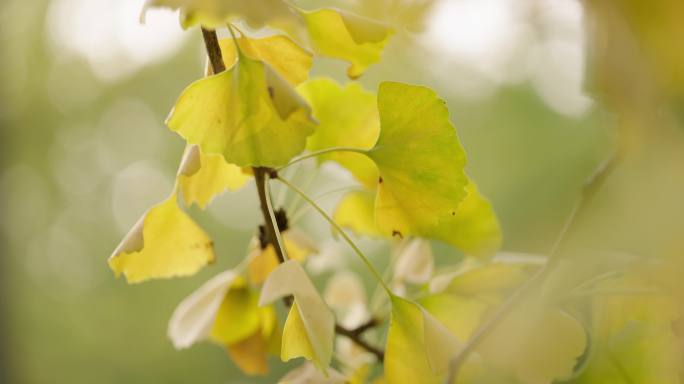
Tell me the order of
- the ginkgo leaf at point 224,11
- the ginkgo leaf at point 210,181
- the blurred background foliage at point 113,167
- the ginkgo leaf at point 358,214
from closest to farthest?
1. the ginkgo leaf at point 224,11
2. the ginkgo leaf at point 210,181
3. the ginkgo leaf at point 358,214
4. the blurred background foliage at point 113,167

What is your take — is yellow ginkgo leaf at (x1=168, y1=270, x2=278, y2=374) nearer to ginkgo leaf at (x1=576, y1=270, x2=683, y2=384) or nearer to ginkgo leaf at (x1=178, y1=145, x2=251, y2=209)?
ginkgo leaf at (x1=178, y1=145, x2=251, y2=209)

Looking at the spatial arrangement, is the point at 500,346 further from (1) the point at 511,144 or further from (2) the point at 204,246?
(1) the point at 511,144

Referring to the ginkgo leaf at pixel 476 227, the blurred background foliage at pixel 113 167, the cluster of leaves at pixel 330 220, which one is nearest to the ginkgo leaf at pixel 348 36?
the cluster of leaves at pixel 330 220

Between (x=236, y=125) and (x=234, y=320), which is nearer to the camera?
(x=236, y=125)

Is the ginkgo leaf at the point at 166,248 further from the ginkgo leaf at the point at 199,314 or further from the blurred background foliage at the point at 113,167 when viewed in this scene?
the blurred background foliage at the point at 113,167

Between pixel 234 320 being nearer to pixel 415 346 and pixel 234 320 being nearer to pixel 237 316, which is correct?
pixel 237 316

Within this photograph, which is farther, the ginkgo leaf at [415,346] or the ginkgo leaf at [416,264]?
the ginkgo leaf at [416,264]

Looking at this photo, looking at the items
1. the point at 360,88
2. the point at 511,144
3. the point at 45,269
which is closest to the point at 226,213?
the point at 45,269

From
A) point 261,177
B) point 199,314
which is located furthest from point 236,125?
point 199,314
